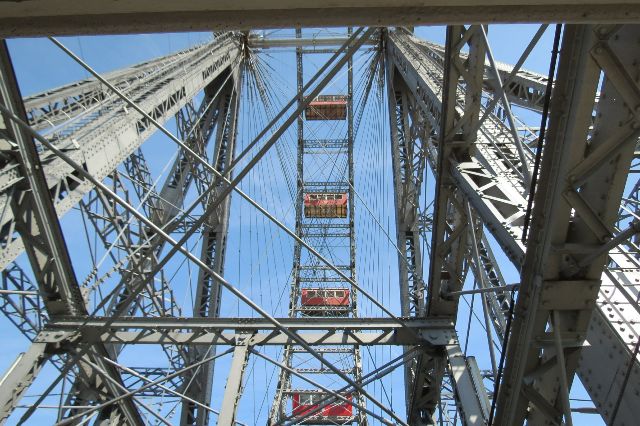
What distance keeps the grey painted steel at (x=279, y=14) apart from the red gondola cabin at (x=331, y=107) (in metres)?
24.1

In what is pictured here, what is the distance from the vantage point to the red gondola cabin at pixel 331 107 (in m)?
26.7

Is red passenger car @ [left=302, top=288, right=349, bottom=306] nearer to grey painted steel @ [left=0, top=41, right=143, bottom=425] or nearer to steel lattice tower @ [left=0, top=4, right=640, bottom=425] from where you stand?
steel lattice tower @ [left=0, top=4, right=640, bottom=425]

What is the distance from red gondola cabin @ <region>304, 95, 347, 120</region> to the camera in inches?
1049

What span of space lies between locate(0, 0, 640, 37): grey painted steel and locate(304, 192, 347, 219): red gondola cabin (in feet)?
80.9

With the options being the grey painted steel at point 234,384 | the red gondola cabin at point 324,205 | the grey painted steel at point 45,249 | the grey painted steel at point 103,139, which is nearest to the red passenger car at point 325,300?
the red gondola cabin at point 324,205

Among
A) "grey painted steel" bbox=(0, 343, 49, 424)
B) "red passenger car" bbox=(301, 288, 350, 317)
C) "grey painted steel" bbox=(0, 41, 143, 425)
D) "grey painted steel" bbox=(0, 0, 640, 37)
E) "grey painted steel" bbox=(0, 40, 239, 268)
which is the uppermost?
"red passenger car" bbox=(301, 288, 350, 317)

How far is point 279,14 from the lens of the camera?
2480 mm

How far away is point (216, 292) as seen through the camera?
40.9ft

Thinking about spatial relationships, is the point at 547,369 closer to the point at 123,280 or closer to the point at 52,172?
the point at 123,280

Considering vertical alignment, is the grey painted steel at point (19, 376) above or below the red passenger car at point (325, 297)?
below

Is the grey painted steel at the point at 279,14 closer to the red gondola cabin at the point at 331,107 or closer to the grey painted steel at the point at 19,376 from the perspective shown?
the grey painted steel at the point at 19,376

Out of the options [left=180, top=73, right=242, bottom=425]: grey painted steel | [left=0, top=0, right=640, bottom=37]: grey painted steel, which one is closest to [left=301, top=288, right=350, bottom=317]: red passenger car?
[left=180, top=73, right=242, bottom=425]: grey painted steel

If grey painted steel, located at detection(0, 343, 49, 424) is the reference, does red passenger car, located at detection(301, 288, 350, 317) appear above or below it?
above

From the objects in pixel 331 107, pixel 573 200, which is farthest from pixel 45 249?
pixel 331 107
